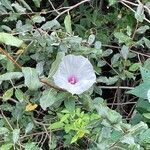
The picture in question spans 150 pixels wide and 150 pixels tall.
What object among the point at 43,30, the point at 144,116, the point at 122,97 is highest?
the point at 43,30

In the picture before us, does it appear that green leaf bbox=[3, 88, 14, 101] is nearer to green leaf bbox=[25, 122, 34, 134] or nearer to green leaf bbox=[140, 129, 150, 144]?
green leaf bbox=[25, 122, 34, 134]

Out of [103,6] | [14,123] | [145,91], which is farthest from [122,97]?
[14,123]

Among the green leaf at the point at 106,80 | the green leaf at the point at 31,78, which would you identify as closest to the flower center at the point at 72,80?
the green leaf at the point at 106,80

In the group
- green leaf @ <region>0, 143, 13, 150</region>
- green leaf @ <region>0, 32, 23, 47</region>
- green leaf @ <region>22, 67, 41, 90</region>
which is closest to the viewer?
green leaf @ <region>0, 32, 23, 47</region>

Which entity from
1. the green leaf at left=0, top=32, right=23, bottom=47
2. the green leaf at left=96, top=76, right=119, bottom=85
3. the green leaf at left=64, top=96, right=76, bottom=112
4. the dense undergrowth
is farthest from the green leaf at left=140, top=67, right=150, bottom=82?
the green leaf at left=0, top=32, right=23, bottom=47

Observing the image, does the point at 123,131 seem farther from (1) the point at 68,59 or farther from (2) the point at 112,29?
(2) the point at 112,29

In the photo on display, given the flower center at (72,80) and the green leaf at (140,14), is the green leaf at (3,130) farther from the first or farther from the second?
the green leaf at (140,14)

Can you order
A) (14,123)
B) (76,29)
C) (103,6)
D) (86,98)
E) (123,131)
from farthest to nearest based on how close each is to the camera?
(103,6)
(76,29)
(14,123)
(86,98)
(123,131)

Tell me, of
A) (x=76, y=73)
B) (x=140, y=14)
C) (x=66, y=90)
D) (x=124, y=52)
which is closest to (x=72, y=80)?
(x=76, y=73)
